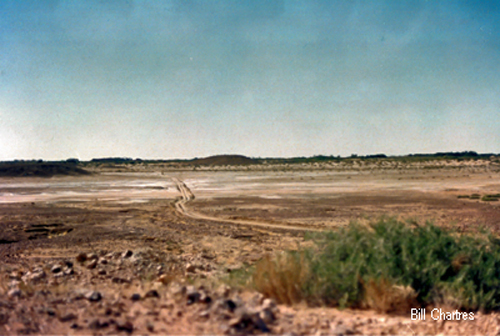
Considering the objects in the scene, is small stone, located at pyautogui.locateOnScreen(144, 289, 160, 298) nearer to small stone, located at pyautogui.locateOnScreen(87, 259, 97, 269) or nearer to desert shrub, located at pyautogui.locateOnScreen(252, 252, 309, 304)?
desert shrub, located at pyautogui.locateOnScreen(252, 252, 309, 304)

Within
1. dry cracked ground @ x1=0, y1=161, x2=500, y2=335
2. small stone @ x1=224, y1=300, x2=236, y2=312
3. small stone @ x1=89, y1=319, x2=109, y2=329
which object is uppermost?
small stone @ x1=224, y1=300, x2=236, y2=312

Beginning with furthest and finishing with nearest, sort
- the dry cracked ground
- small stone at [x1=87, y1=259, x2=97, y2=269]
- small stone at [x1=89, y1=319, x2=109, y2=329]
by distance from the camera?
small stone at [x1=87, y1=259, x2=97, y2=269] < the dry cracked ground < small stone at [x1=89, y1=319, x2=109, y2=329]

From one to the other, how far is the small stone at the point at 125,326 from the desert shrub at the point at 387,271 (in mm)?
2391

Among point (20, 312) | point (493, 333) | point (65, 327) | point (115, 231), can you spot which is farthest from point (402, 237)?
point (115, 231)

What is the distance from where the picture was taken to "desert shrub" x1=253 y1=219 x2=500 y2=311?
23.8 feet

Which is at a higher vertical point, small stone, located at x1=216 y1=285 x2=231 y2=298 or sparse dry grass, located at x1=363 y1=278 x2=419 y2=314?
small stone, located at x1=216 y1=285 x2=231 y2=298

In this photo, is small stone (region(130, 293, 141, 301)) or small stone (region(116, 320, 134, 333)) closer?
small stone (region(116, 320, 134, 333))

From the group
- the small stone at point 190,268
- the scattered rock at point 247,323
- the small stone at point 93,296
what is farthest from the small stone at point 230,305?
the small stone at point 190,268

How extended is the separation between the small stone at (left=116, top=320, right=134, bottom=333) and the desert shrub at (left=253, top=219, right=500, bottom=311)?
7.84ft

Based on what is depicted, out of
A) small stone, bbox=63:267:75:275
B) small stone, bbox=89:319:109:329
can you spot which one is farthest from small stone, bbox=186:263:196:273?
small stone, bbox=89:319:109:329

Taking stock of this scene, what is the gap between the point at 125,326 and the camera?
5.54 metres

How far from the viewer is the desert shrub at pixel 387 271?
7.25 metres

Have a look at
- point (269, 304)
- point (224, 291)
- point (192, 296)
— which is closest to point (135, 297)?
point (192, 296)

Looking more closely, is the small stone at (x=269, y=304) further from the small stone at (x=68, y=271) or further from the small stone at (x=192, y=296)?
the small stone at (x=68, y=271)
